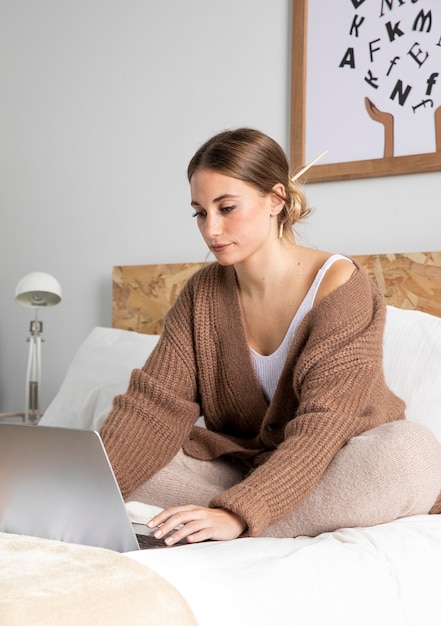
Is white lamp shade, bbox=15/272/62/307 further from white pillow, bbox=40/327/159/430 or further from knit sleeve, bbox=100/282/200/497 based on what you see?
knit sleeve, bbox=100/282/200/497

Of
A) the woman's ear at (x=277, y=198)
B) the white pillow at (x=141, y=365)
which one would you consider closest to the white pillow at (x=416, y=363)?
the white pillow at (x=141, y=365)

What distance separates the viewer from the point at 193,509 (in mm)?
1189

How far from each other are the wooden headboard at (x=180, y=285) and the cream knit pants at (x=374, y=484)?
30.6 inches

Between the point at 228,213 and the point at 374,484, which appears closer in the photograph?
the point at 374,484

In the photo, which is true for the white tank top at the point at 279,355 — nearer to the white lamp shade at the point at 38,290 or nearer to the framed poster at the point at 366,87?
the framed poster at the point at 366,87

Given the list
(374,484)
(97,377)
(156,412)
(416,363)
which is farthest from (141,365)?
(374,484)

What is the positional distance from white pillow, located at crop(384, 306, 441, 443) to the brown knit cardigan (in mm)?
182

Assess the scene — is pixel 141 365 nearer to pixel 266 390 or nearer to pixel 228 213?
pixel 266 390

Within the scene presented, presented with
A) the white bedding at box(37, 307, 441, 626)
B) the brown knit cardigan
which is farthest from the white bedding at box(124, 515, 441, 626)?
the brown knit cardigan

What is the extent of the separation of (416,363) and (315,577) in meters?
0.90

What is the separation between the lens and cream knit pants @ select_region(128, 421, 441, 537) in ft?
4.32

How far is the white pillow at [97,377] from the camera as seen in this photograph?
7.20ft

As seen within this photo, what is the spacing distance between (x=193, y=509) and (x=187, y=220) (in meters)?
1.63

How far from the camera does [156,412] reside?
164 cm
